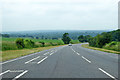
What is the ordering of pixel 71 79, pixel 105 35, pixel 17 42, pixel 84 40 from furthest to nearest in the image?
pixel 84 40 → pixel 105 35 → pixel 17 42 → pixel 71 79

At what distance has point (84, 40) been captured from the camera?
460 ft

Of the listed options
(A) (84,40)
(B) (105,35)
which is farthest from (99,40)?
(A) (84,40)

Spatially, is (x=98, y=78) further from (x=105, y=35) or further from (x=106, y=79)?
(x=105, y=35)

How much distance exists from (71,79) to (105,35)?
39.7m

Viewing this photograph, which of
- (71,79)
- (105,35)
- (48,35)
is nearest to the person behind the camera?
(71,79)

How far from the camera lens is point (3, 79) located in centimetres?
611

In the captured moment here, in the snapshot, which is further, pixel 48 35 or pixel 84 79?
pixel 48 35

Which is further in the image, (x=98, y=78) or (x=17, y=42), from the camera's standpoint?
(x=17, y=42)

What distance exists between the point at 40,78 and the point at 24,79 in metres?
0.66

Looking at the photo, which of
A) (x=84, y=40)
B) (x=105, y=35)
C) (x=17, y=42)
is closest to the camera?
(x=17, y=42)

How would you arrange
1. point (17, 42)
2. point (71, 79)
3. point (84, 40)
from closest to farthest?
point (71, 79) → point (17, 42) → point (84, 40)

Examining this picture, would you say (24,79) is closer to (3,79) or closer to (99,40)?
(3,79)

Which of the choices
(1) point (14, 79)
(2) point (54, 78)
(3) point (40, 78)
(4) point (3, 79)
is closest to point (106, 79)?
(2) point (54, 78)

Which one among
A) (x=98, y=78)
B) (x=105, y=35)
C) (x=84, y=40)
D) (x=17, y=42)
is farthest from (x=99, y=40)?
(x=84, y=40)
